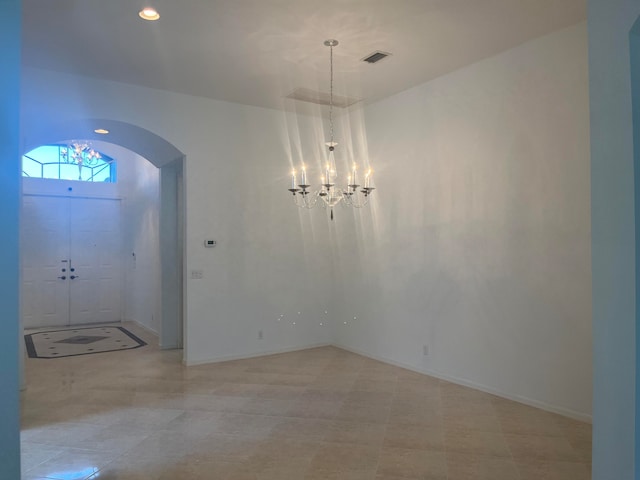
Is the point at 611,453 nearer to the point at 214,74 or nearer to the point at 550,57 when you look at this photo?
the point at 550,57

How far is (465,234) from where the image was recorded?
15.6ft

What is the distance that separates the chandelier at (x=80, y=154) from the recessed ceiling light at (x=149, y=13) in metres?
5.89

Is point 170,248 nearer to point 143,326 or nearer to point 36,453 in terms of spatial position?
point 143,326

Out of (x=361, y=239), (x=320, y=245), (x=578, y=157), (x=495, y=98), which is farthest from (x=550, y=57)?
(x=320, y=245)

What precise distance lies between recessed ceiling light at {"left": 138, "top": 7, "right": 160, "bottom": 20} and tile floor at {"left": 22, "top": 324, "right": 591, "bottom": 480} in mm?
3218

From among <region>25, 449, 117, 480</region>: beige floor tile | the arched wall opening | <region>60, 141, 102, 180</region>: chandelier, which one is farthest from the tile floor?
<region>60, 141, 102, 180</region>: chandelier

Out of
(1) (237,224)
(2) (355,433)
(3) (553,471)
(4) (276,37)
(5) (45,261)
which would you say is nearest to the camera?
(3) (553,471)

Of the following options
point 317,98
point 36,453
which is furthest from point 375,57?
point 36,453

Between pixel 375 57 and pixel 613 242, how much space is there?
3.06m

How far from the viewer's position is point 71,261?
8664 mm

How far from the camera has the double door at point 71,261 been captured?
27.3ft

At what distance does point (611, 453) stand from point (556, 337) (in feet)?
6.55

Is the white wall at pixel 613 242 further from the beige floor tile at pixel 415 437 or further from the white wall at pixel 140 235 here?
the white wall at pixel 140 235

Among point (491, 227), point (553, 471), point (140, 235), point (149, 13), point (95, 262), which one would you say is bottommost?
point (553, 471)
